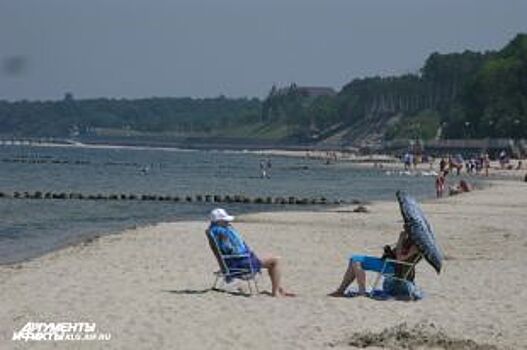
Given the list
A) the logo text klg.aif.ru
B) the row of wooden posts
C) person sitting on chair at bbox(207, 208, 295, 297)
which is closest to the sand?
the logo text klg.aif.ru

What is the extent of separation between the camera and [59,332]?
10258 millimetres

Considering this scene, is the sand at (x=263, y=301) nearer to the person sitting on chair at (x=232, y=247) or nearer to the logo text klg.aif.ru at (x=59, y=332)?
the logo text klg.aif.ru at (x=59, y=332)

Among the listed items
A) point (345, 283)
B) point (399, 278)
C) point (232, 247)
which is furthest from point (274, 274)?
point (399, 278)

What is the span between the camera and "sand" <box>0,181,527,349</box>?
10.3 metres

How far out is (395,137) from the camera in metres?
199

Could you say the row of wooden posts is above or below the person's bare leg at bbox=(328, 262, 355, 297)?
below

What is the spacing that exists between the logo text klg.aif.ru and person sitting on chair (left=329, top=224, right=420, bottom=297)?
3.90 meters

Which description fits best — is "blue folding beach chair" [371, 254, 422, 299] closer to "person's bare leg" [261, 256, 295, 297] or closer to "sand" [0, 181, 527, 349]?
"sand" [0, 181, 527, 349]

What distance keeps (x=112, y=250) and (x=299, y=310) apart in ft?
27.6

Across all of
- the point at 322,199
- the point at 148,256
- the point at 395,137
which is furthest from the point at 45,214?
the point at 395,137

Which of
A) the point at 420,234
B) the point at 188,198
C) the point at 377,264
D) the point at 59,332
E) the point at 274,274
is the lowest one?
the point at 188,198

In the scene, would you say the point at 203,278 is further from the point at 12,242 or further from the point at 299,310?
the point at 12,242

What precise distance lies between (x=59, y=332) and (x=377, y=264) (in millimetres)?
4778

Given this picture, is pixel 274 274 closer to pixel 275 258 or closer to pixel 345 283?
pixel 275 258
